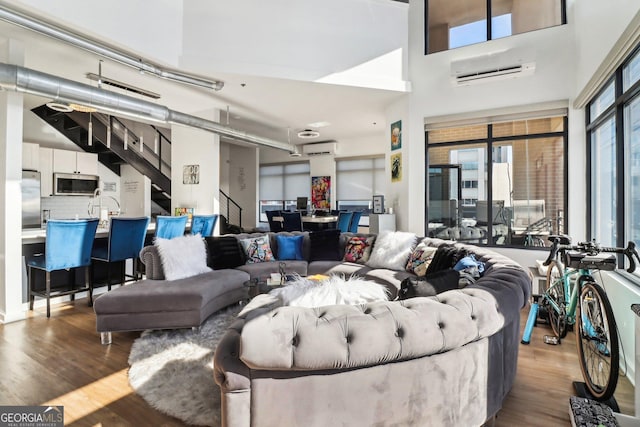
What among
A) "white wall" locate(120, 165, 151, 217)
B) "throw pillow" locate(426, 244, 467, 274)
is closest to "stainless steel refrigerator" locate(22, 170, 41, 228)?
"white wall" locate(120, 165, 151, 217)

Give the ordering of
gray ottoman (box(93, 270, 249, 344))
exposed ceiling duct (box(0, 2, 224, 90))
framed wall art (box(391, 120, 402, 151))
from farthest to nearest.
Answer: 1. framed wall art (box(391, 120, 402, 151))
2. exposed ceiling duct (box(0, 2, 224, 90))
3. gray ottoman (box(93, 270, 249, 344))

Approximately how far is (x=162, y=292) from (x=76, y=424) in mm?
1270

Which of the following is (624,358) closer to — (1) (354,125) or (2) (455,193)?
(2) (455,193)

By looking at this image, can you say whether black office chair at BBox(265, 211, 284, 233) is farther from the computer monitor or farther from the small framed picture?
the small framed picture

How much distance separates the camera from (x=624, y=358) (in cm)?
258

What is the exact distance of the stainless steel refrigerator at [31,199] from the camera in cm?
620

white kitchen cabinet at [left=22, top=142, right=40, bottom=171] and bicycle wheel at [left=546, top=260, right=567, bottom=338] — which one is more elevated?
white kitchen cabinet at [left=22, top=142, right=40, bottom=171]

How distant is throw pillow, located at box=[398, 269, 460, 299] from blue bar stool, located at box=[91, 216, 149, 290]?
3817 mm

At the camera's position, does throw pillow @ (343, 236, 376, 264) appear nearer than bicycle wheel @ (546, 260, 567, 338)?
No

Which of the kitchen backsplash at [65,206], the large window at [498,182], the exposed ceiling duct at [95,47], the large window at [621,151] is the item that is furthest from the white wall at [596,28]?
the kitchen backsplash at [65,206]

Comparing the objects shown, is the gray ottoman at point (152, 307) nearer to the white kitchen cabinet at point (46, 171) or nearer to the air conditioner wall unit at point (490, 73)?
the air conditioner wall unit at point (490, 73)

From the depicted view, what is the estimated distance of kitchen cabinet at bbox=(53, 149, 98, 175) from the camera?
6801 mm

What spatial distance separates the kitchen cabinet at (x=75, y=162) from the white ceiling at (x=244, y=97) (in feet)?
1.95

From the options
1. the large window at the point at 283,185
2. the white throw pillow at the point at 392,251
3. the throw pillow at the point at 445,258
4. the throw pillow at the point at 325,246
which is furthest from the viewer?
the large window at the point at 283,185
